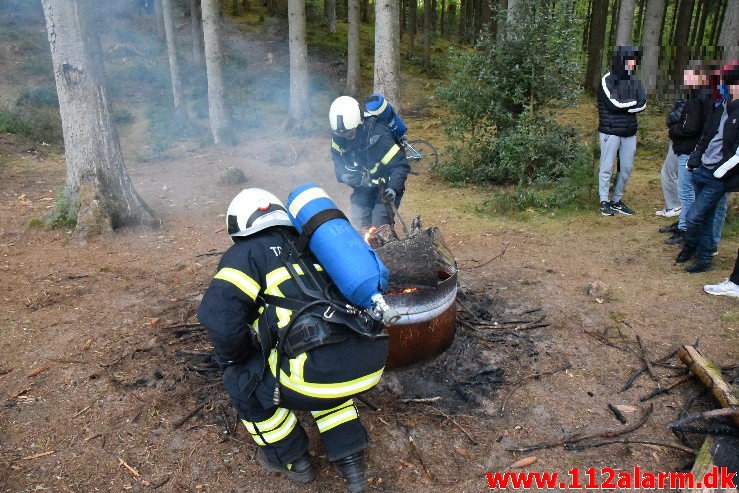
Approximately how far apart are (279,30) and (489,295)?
67.9 ft

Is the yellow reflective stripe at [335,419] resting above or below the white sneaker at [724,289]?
above

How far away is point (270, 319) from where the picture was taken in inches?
123

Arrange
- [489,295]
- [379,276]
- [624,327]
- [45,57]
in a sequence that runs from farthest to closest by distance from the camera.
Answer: [45,57] < [489,295] < [624,327] < [379,276]

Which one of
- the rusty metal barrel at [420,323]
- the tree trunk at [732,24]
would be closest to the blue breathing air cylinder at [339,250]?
the rusty metal barrel at [420,323]

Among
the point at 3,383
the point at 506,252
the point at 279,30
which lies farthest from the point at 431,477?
the point at 279,30

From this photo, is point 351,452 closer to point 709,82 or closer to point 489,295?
point 489,295

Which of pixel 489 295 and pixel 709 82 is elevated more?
pixel 709 82

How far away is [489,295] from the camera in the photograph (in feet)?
18.9

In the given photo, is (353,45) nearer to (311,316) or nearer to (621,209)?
(621,209)

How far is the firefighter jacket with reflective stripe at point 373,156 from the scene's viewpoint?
581cm

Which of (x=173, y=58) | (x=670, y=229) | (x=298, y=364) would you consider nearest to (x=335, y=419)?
(x=298, y=364)

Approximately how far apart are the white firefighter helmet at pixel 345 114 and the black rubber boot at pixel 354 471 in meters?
3.36

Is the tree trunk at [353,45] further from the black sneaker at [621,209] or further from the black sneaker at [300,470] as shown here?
the black sneaker at [300,470]

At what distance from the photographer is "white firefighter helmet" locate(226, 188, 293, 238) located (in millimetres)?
3166
